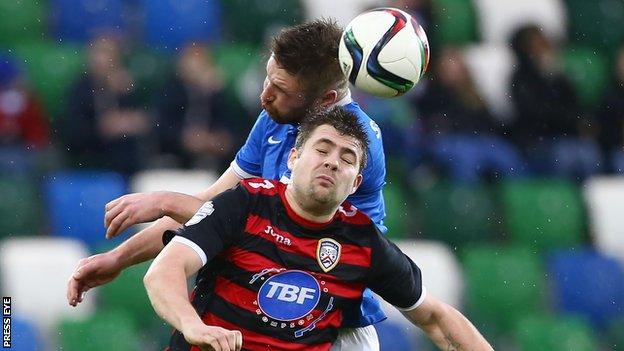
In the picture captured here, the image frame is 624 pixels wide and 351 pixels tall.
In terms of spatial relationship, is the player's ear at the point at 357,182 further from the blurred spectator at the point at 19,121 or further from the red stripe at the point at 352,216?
the blurred spectator at the point at 19,121

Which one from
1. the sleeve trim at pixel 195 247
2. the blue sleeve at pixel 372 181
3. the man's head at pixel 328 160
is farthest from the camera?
the blue sleeve at pixel 372 181

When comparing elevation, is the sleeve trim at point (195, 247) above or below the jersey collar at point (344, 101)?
below

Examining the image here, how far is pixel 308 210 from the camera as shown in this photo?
5691 mm

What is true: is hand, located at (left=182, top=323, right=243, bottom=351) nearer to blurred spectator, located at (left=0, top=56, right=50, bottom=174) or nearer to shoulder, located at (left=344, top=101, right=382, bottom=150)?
shoulder, located at (left=344, top=101, right=382, bottom=150)

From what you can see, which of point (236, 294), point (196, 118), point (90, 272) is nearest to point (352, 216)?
point (236, 294)

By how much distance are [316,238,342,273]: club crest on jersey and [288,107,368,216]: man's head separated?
0.48 ft

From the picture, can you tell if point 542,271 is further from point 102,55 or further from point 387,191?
point 102,55

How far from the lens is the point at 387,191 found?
11031 mm

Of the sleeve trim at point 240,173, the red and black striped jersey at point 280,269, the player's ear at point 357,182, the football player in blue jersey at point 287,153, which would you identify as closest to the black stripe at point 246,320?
the red and black striped jersey at point 280,269

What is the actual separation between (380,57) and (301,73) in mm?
347

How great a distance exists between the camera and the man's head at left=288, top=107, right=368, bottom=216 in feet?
18.4

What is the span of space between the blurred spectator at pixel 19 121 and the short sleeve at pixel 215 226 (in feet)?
16.7

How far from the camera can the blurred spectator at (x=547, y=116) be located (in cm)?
1230

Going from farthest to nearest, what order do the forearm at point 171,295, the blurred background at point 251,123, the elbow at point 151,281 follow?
the blurred background at point 251,123 < the elbow at point 151,281 < the forearm at point 171,295
